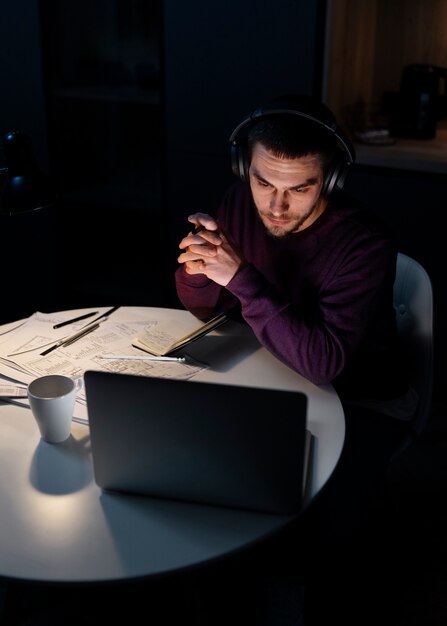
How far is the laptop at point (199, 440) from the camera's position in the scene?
1.08m

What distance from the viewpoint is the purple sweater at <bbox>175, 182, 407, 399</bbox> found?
1.53 m

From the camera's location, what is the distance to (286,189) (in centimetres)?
161

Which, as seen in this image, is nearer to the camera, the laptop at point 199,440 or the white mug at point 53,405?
the laptop at point 199,440

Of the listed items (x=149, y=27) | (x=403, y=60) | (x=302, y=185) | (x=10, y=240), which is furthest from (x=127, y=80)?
(x=302, y=185)

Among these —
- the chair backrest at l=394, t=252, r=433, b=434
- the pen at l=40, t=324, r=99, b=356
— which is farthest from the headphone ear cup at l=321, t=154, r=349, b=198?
the pen at l=40, t=324, r=99, b=356

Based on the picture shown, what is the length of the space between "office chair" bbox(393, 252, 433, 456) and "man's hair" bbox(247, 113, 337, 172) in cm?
37

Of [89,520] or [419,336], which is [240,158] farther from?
[89,520]

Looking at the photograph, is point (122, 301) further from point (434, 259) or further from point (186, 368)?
point (186, 368)

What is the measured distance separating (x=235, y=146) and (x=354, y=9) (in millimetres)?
1262

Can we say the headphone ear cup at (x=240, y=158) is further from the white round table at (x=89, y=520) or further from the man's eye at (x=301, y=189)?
the white round table at (x=89, y=520)

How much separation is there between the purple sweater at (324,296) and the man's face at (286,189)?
0.04m

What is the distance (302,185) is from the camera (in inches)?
63.0

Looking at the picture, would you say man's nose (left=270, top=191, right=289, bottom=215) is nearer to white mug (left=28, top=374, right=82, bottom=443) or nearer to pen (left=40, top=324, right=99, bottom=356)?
pen (left=40, top=324, right=99, bottom=356)

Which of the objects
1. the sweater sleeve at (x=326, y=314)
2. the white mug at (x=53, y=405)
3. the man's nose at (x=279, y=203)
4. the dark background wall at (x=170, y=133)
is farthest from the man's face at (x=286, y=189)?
the dark background wall at (x=170, y=133)
